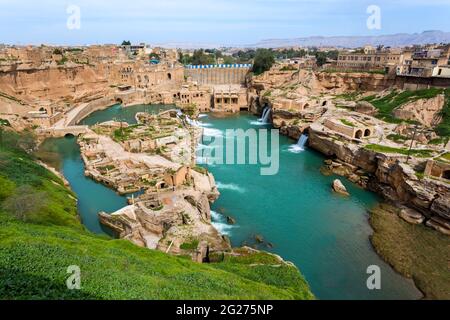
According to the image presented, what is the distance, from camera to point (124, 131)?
3809cm

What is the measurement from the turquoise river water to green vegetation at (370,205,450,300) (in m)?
0.63

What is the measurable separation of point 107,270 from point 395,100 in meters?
43.2

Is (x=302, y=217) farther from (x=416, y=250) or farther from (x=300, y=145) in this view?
(x=300, y=145)

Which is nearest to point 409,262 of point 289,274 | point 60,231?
point 289,274

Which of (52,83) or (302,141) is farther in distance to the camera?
(52,83)

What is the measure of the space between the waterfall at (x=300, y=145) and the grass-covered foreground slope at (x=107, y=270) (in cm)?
2423

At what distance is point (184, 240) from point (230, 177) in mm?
13233

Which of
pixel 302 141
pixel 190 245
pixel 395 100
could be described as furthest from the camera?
pixel 395 100

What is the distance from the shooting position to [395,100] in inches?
1672

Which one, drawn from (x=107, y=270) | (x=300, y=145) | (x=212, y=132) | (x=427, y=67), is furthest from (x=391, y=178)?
(x=212, y=132)

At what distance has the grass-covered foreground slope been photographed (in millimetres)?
9977

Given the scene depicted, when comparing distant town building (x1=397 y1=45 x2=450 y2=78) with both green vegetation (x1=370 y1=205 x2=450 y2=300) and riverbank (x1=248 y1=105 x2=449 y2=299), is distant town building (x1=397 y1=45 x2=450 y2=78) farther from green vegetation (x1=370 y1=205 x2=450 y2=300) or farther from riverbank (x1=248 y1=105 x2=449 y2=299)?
green vegetation (x1=370 y1=205 x2=450 y2=300)

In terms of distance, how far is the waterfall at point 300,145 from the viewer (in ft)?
127

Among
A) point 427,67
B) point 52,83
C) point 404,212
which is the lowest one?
point 404,212
